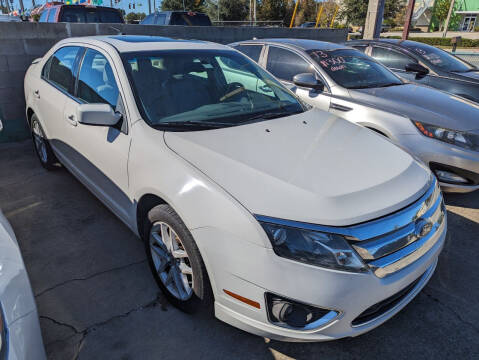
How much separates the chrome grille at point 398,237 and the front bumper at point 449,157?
1.53 meters

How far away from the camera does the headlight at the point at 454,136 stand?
11.2ft

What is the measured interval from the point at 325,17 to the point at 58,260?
49.1 metres

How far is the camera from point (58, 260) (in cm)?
280

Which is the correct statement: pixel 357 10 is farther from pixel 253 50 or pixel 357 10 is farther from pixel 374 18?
pixel 253 50

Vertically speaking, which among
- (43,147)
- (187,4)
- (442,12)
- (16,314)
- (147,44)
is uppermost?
(187,4)

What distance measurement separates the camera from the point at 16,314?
1337mm

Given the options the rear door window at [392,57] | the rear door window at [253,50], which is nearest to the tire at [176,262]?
the rear door window at [253,50]

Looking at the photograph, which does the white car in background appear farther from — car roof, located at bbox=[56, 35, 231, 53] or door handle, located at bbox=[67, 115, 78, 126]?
car roof, located at bbox=[56, 35, 231, 53]

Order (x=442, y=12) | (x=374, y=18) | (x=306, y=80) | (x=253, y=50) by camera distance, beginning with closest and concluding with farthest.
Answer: (x=306, y=80) < (x=253, y=50) < (x=374, y=18) < (x=442, y=12)

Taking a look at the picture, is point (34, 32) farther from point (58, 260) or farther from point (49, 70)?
point (58, 260)

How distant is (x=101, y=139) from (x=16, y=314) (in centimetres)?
160

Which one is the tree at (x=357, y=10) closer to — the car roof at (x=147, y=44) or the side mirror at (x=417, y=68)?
the side mirror at (x=417, y=68)

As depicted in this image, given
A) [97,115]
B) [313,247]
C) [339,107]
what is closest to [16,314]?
[313,247]

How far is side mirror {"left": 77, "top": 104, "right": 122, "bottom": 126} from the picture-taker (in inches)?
93.3
